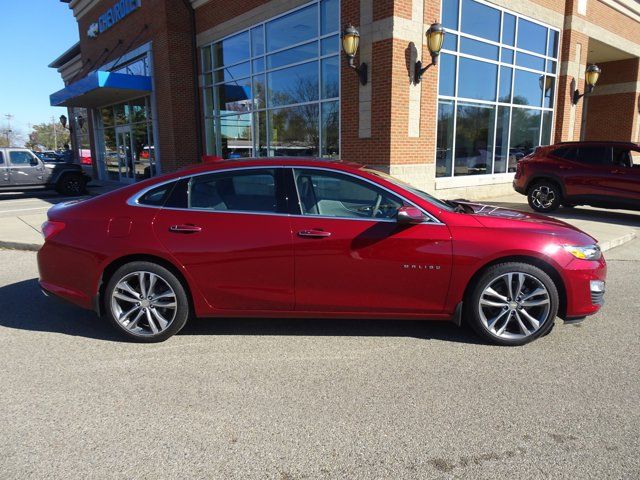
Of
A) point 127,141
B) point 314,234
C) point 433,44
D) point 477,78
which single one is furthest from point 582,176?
point 127,141

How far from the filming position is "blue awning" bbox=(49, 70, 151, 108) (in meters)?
15.8

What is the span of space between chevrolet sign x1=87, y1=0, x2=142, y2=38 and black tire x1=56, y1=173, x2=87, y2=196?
23.1 ft

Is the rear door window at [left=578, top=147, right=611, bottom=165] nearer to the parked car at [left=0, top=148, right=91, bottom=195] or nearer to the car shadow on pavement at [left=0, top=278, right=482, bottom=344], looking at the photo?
Answer: the car shadow on pavement at [left=0, top=278, right=482, bottom=344]

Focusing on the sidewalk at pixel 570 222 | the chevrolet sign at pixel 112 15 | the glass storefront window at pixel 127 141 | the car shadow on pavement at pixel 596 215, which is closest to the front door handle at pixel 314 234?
the sidewalk at pixel 570 222

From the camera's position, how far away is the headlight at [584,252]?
371 cm

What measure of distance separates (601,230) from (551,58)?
8.68m

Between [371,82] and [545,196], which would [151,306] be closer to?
[371,82]

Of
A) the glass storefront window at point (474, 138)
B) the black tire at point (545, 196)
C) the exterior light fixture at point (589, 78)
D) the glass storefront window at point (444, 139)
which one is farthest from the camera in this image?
the exterior light fixture at point (589, 78)

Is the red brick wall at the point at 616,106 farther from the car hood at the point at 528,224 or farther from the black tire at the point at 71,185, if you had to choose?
the black tire at the point at 71,185

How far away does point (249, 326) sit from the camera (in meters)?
4.28

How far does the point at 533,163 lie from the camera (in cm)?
1059

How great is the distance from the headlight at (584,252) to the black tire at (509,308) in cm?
29

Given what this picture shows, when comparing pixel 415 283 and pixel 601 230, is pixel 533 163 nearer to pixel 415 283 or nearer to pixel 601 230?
pixel 601 230

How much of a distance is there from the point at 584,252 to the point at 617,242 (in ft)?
16.2
